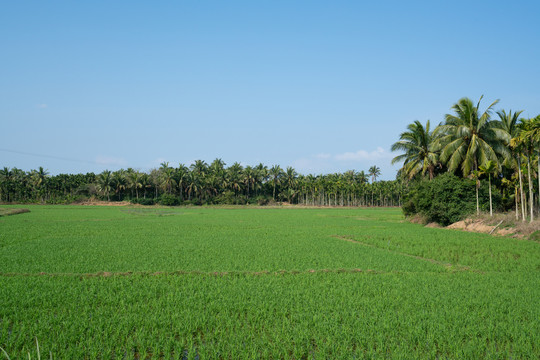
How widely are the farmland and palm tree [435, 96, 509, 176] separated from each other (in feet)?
44.5

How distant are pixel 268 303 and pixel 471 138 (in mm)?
25342

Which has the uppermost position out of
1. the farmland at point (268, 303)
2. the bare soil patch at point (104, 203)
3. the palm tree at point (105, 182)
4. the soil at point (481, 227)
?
the palm tree at point (105, 182)

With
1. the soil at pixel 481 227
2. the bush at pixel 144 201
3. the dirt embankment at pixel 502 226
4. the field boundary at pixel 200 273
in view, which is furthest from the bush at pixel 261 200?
the field boundary at pixel 200 273

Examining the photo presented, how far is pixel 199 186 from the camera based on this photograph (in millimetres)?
74375

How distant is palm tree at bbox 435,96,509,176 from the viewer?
27.2 m

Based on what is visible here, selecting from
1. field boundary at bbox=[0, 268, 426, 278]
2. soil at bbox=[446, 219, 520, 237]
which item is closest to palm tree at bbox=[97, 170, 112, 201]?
soil at bbox=[446, 219, 520, 237]

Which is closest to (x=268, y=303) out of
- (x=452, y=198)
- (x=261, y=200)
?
(x=452, y=198)

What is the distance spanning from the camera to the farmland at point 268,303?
6.22 metres

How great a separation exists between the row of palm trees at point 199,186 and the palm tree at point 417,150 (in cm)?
4002

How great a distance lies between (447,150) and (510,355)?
2545 cm

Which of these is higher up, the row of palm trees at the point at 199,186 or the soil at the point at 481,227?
the row of palm trees at the point at 199,186

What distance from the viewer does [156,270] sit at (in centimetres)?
1194

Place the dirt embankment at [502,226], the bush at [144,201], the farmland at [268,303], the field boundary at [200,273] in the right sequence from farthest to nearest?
the bush at [144,201] < the dirt embankment at [502,226] < the field boundary at [200,273] < the farmland at [268,303]

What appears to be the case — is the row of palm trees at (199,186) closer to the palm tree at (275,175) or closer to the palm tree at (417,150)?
the palm tree at (275,175)
